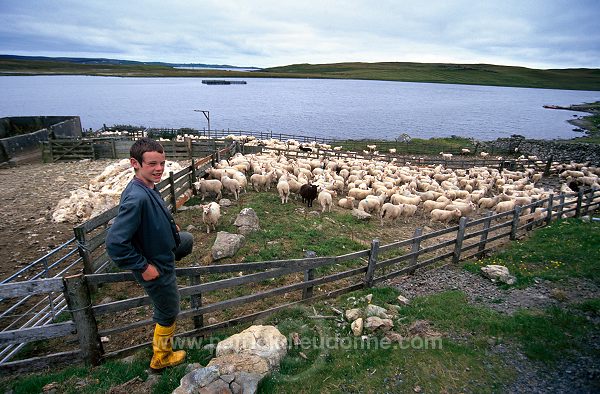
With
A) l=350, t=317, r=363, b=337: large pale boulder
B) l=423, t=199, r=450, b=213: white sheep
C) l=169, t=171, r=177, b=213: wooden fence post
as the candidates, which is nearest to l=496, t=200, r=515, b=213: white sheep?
l=423, t=199, r=450, b=213: white sheep

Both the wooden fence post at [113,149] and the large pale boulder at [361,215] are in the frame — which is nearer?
the large pale boulder at [361,215]

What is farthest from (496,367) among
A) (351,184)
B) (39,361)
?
(351,184)

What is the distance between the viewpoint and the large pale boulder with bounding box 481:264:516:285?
8.07m

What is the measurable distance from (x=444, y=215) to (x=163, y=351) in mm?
12934

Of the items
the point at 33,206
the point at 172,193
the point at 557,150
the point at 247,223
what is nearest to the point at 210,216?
the point at 247,223

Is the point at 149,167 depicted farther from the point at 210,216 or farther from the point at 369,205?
the point at 369,205

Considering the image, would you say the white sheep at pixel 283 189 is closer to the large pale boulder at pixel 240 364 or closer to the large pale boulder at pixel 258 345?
the large pale boulder at pixel 240 364

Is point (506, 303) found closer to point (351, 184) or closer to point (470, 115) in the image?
point (351, 184)

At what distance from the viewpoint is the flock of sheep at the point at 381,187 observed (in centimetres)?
1441

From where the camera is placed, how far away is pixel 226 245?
9023 mm

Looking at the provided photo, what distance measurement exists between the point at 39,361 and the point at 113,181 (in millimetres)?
11327

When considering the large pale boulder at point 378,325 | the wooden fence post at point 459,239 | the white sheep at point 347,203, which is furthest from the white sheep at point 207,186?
the large pale boulder at point 378,325

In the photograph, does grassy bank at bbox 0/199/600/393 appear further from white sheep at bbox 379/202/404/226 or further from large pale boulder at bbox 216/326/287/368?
white sheep at bbox 379/202/404/226

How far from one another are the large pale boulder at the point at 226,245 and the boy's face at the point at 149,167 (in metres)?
5.25
